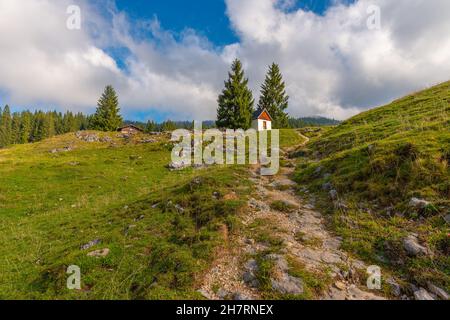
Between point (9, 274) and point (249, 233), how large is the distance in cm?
847

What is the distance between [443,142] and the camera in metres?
10.9

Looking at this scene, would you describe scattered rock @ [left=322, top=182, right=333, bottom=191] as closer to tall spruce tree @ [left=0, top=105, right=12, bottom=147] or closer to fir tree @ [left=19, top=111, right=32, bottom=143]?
fir tree @ [left=19, top=111, right=32, bottom=143]

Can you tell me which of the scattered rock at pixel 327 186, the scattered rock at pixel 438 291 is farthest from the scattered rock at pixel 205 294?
the scattered rock at pixel 327 186

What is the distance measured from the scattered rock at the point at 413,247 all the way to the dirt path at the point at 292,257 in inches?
52.6

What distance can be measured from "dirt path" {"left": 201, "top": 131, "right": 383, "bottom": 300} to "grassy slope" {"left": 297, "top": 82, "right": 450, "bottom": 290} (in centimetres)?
74

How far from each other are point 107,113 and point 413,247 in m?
86.5

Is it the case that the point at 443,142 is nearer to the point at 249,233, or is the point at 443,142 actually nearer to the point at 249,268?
the point at 249,233

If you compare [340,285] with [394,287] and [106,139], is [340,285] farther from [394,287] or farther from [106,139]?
[106,139]

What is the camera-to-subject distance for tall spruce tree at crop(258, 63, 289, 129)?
226 ft

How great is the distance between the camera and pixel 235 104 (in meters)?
50.3

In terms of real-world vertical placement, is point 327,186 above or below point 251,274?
above

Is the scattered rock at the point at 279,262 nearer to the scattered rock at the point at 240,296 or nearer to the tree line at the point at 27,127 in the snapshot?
the scattered rock at the point at 240,296

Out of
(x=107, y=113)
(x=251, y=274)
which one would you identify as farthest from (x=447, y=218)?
(x=107, y=113)

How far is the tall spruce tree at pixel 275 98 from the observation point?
6888 cm
